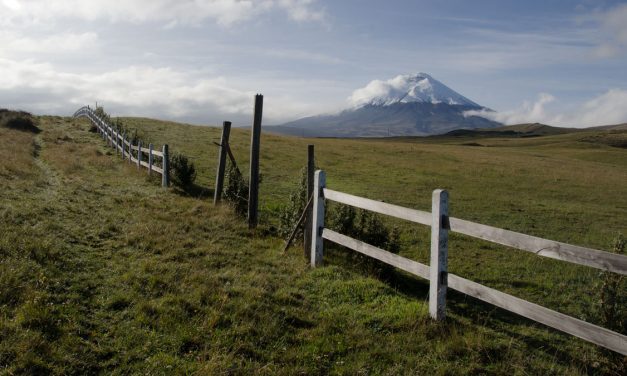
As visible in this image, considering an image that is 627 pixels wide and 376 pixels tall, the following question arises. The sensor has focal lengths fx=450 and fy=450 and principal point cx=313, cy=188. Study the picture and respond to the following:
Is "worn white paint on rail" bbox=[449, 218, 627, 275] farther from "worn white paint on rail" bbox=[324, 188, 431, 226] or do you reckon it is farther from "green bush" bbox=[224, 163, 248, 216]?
"green bush" bbox=[224, 163, 248, 216]

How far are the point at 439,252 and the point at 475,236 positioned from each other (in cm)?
64

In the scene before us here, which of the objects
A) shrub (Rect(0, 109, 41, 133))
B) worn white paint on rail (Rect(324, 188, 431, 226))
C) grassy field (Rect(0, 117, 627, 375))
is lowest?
grassy field (Rect(0, 117, 627, 375))

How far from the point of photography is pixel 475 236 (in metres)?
5.45

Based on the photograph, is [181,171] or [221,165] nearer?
[221,165]

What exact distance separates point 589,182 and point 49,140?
38.5m

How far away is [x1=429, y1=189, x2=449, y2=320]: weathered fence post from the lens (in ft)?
19.3

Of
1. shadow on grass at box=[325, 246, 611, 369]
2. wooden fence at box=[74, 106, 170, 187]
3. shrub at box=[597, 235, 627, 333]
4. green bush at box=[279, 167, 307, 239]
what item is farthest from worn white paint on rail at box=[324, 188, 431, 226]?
wooden fence at box=[74, 106, 170, 187]

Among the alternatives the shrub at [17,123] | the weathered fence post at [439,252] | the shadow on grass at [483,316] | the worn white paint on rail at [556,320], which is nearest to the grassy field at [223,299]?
the shadow on grass at [483,316]

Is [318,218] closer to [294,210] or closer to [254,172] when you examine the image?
[294,210]

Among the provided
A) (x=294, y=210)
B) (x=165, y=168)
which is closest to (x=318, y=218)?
(x=294, y=210)

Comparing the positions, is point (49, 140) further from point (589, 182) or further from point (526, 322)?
point (589, 182)

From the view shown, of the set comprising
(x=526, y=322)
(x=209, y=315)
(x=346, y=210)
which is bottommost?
(x=526, y=322)

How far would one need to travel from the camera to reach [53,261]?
733 cm

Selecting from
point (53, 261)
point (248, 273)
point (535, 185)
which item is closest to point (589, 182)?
point (535, 185)
